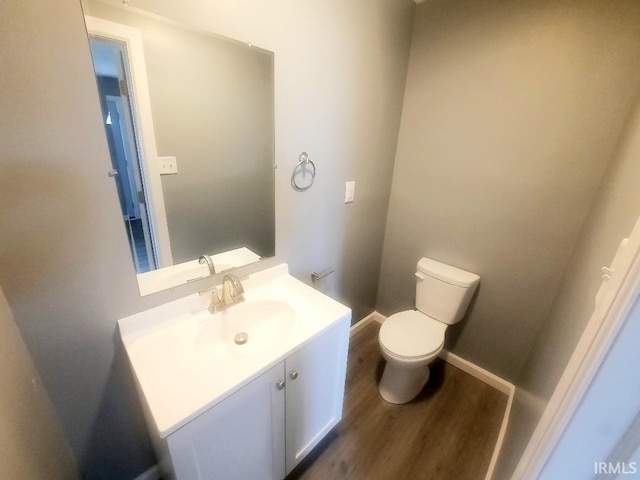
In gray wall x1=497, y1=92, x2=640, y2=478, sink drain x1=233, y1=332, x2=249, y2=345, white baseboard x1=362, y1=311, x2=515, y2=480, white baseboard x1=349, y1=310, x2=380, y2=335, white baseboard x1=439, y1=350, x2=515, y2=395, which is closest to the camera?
gray wall x1=497, y1=92, x2=640, y2=478

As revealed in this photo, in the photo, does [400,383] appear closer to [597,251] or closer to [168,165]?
[597,251]

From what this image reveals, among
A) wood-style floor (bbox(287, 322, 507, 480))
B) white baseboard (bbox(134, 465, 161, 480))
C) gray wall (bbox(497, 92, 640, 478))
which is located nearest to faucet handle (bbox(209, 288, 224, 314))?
white baseboard (bbox(134, 465, 161, 480))

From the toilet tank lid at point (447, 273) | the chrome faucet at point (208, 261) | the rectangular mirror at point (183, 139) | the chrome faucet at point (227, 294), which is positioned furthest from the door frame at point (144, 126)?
the toilet tank lid at point (447, 273)

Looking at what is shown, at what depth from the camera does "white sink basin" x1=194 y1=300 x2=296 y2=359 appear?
1.01 meters

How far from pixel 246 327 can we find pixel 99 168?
0.78 m

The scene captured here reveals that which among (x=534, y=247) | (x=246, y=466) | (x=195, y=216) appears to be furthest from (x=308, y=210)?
(x=534, y=247)

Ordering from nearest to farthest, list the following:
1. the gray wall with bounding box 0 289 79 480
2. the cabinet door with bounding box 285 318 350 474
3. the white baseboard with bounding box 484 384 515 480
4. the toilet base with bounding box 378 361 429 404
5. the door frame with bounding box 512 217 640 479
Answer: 1. the door frame with bounding box 512 217 640 479
2. the gray wall with bounding box 0 289 79 480
3. the cabinet door with bounding box 285 318 350 474
4. the white baseboard with bounding box 484 384 515 480
5. the toilet base with bounding box 378 361 429 404

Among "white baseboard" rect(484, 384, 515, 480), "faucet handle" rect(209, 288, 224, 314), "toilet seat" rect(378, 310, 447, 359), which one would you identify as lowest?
"white baseboard" rect(484, 384, 515, 480)

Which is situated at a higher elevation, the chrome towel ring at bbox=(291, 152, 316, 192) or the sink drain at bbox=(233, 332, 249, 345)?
Answer: the chrome towel ring at bbox=(291, 152, 316, 192)

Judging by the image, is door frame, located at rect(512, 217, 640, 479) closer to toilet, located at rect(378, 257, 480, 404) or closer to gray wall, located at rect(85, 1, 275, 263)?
toilet, located at rect(378, 257, 480, 404)

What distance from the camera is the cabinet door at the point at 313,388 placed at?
99 centimetres

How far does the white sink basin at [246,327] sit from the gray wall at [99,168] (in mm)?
177

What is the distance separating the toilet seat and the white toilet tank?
0.07 meters

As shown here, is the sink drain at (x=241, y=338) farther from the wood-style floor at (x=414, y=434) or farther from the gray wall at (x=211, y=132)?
the wood-style floor at (x=414, y=434)
